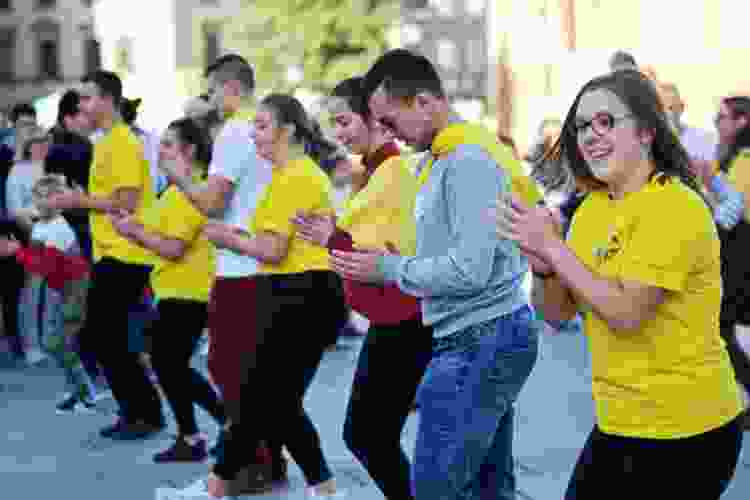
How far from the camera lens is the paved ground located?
8094 millimetres

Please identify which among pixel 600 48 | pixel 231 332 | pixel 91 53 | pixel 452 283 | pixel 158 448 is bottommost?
pixel 158 448

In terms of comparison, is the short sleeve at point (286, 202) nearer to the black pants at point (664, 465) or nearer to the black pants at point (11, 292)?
the black pants at point (664, 465)

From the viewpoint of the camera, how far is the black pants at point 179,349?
8.59 meters

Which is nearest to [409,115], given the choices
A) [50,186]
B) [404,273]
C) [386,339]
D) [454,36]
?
[404,273]

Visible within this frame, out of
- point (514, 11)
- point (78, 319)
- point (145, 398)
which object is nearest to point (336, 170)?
point (78, 319)

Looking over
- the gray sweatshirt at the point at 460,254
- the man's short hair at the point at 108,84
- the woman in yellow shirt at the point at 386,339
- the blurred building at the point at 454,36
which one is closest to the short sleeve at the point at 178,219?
the man's short hair at the point at 108,84

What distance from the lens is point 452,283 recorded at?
4.95 meters

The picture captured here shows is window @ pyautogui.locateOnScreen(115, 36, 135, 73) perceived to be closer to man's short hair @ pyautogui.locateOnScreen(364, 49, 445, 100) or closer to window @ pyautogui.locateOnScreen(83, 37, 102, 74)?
window @ pyautogui.locateOnScreen(83, 37, 102, 74)

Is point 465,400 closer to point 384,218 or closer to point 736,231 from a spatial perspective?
point 384,218

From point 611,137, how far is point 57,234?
7.77 m

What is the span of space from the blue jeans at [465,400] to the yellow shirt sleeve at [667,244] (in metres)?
1.12

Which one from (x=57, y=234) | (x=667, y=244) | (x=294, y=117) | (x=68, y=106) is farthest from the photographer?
(x=68, y=106)

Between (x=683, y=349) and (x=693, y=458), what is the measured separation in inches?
10.8

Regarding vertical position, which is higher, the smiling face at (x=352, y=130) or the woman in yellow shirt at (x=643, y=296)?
the smiling face at (x=352, y=130)
